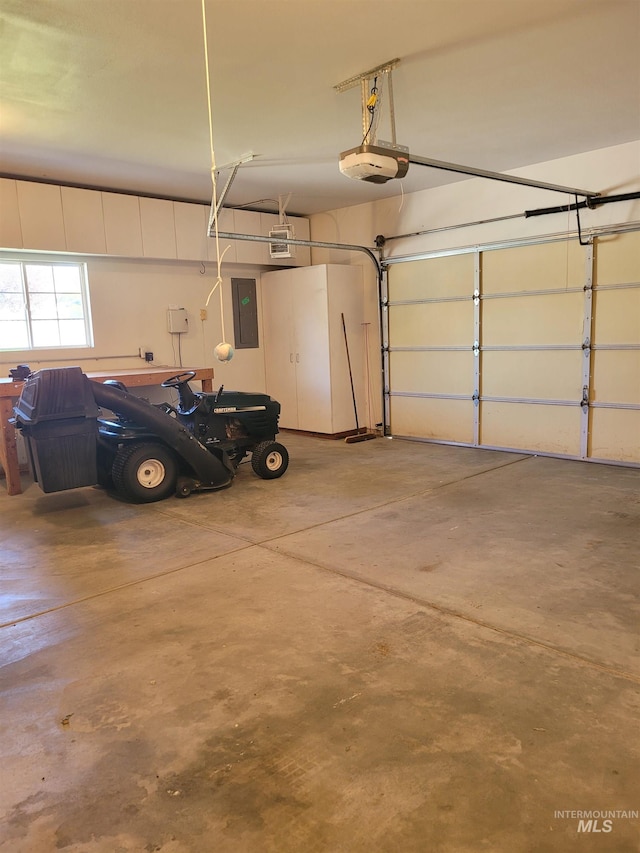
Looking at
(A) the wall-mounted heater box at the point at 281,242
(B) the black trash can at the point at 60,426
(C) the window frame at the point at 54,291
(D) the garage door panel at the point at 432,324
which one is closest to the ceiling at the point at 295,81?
(C) the window frame at the point at 54,291

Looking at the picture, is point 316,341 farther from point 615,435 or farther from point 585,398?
point 615,435

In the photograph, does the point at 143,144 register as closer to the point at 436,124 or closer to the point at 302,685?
the point at 436,124

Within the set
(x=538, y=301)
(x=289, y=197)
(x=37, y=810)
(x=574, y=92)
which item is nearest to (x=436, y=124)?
(x=574, y=92)

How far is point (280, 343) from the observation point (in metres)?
8.09

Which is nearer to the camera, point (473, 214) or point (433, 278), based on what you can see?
point (473, 214)

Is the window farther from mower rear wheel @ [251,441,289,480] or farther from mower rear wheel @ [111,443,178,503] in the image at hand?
mower rear wheel @ [251,441,289,480]

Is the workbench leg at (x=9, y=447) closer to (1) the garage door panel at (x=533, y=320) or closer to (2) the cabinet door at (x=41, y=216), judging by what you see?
(2) the cabinet door at (x=41, y=216)

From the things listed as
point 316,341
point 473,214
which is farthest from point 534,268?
point 316,341

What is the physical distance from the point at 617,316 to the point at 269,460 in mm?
3558

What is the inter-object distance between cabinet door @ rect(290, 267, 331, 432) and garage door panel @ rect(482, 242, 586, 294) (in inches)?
81.3

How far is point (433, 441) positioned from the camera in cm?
722

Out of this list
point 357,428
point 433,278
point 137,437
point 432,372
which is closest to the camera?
point 137,437

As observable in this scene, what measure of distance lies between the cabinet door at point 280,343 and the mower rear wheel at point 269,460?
2.49m

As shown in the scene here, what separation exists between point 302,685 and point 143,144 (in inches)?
178
